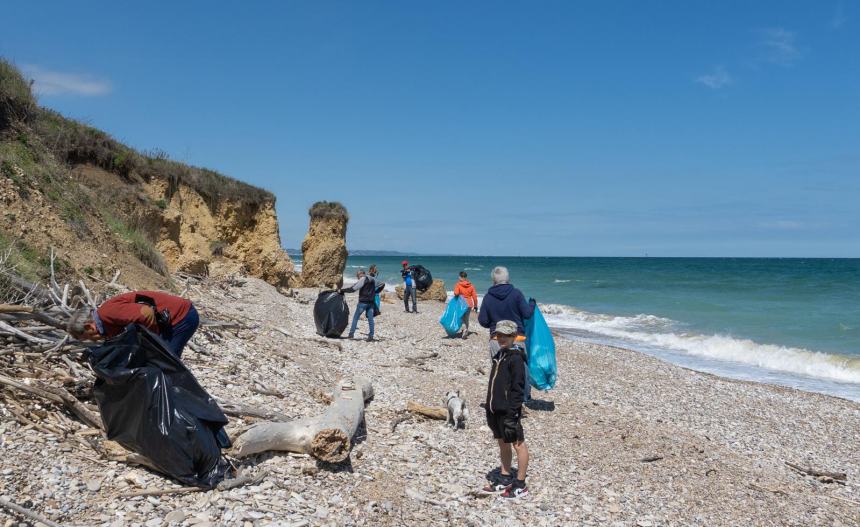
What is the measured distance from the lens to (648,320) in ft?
83.9

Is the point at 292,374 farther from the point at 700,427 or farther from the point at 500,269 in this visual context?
the point at 700,427

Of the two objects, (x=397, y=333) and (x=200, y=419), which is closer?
(x=200, y=419)

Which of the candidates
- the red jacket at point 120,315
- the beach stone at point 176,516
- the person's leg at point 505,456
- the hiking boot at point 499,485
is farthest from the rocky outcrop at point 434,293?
the beach stone at point 176,516

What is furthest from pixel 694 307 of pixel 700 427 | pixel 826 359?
pixel 700 427

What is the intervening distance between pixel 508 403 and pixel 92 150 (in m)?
14.5

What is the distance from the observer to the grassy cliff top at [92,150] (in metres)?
10.3

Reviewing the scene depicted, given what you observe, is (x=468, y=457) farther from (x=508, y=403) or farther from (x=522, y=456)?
(x=508, y=403)

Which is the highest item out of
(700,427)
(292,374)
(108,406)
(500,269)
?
(500,269)

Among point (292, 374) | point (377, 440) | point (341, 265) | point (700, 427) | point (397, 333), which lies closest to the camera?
point (377, 440)

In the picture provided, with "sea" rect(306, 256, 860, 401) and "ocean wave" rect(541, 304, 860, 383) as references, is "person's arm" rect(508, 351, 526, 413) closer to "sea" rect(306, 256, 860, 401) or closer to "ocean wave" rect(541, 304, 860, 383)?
"sea" rect(306, 256, 860, 401)

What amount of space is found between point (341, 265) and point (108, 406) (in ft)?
82.1

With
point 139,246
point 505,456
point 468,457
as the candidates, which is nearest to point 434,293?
point 139,246

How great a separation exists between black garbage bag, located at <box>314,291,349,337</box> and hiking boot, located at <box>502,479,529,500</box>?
8.47 m

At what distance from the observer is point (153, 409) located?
4109 millimetres
